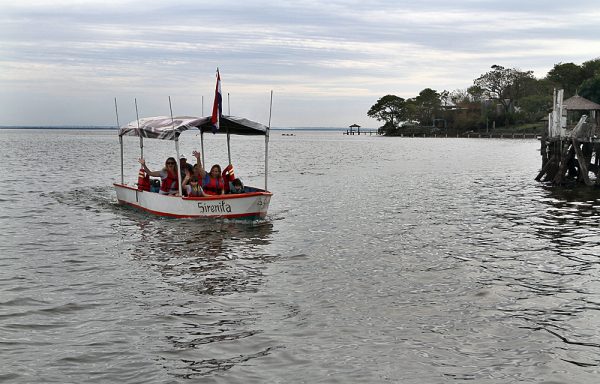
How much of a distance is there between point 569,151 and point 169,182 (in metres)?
20.8

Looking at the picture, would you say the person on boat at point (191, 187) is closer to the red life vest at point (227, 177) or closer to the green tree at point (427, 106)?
the red life vest at point (227, 177)

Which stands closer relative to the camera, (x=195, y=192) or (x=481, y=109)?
(x=195, y=192)

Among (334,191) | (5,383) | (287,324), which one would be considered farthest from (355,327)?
(334,191)

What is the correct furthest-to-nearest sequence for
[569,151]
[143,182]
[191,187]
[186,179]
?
1. [569,151]
2. [143,182]
3. [191,187]
4. [186,179]

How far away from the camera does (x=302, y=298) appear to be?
11.1 meters

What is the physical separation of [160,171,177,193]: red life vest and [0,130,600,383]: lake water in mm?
1201

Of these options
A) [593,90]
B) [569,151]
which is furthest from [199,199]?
[593,90]

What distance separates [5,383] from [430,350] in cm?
516

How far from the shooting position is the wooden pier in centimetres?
3070

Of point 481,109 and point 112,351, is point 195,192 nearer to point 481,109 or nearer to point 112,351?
point 112,351

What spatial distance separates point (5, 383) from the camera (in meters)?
7.42

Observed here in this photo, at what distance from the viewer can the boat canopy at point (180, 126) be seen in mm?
18984

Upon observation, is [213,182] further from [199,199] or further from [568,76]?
[568,76]

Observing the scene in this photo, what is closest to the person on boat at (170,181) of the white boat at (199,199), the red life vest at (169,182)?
the red life vest at (169,182)
